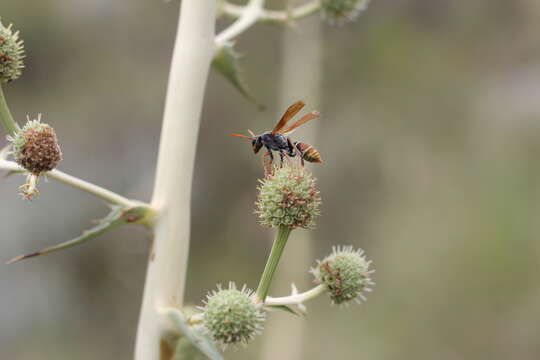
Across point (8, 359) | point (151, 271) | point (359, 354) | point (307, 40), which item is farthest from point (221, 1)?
point (8, 359)

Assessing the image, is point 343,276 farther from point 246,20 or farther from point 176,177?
point 246,20

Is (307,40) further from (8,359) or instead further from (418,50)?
(8,359)

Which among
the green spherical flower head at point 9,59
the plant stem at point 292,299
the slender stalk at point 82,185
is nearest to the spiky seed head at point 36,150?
the slender stalk at point 82,185

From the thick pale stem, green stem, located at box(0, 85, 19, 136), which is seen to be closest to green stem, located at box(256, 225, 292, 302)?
the thick pale stem

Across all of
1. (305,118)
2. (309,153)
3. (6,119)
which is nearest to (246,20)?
(309,153)

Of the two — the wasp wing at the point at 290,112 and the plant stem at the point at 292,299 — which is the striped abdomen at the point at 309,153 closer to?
the wasp wing at the point at 290,112
